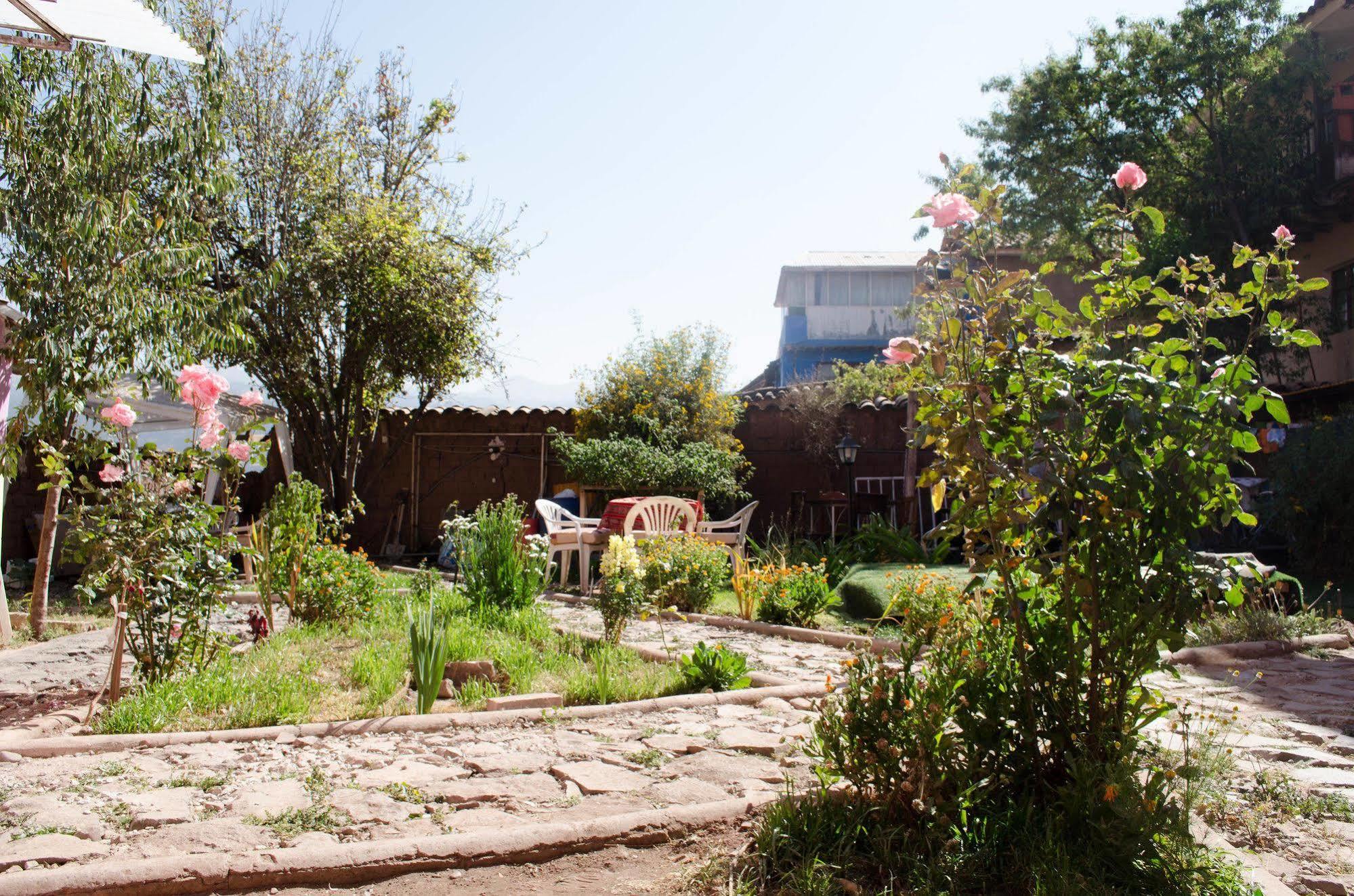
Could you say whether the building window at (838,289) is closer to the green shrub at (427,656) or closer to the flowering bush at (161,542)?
the flowering bush at (161,542)

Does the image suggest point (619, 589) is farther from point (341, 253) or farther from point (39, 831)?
point (341, 253)

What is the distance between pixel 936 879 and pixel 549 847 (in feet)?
3.29

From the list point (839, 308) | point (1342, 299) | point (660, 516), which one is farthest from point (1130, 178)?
point (839, 308)

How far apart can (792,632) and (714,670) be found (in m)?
2.05

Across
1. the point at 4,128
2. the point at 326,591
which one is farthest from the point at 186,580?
the point at 4,128

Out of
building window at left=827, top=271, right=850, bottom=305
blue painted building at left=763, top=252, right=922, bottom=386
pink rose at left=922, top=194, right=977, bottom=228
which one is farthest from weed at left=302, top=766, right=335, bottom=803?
building window at left=827, top=271, right=850, bottom=305

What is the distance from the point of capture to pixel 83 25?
3.94 meters

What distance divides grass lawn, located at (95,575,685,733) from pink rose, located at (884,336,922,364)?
2233 mm

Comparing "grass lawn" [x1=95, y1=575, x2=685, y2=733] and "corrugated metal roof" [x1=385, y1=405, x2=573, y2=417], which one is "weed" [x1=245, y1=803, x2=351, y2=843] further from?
"corrugated metal roof" [x1=385, y1=405, x2=573, y2=417]

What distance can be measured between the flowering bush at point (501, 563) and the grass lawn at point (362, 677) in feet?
0.61

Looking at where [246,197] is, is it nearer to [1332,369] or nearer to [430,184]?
[430,184]

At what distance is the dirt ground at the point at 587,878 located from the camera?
2.30 m

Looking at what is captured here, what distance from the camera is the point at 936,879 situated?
7.36 ft

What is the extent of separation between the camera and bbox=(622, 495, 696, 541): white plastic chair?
324 inches
